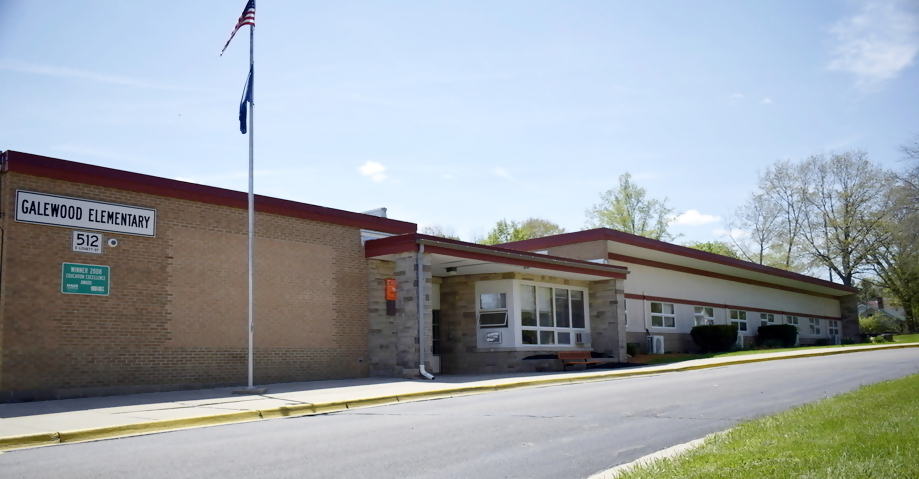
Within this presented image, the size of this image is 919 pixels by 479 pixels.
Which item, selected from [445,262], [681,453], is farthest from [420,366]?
[681,453]

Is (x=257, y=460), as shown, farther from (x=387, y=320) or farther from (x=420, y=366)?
(x=387, y=320)

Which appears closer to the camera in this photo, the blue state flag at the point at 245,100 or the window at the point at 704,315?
the blue state flag at the point at 245,100

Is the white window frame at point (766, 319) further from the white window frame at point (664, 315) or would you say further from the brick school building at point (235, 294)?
the brick school building at point (235, 294)

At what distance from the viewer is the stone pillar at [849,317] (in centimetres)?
5719

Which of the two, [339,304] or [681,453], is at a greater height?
[339,304]

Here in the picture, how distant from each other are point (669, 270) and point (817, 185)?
102ft

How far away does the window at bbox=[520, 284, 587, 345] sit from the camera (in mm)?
26016

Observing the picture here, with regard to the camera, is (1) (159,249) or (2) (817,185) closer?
(1) (159,249)

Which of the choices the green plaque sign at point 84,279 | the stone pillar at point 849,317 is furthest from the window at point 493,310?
the stone pillar at point 849,317

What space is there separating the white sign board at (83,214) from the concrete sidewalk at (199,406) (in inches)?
144

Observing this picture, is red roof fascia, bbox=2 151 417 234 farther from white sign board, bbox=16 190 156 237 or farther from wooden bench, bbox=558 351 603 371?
wooden bench, bbox=558 351 603 371

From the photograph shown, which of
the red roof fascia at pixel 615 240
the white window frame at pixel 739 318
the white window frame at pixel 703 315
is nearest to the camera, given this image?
the red roof fascia at pixel 615 240

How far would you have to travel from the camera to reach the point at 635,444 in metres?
9.38

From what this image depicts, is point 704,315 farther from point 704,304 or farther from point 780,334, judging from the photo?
point 780,334
